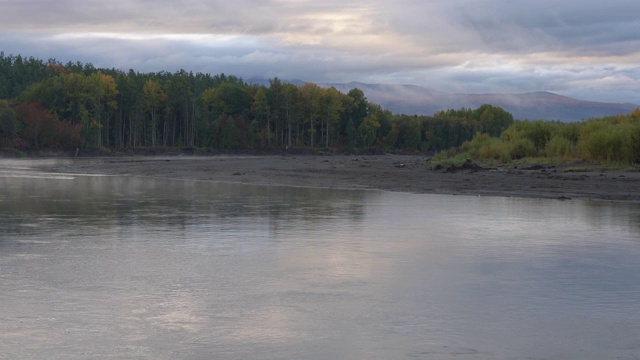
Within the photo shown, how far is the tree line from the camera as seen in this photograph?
113m

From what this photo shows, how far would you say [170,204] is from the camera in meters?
23.6

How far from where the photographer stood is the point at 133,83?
421 ft

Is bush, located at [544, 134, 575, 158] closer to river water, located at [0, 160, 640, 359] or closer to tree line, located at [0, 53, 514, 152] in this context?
river water, located at [0, 160, 640, 359]

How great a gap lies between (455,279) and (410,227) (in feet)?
21.0

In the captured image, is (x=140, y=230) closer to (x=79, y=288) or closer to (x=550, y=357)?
(x=79, y=288)

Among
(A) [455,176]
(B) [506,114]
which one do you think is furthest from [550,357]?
(B) [506,114]

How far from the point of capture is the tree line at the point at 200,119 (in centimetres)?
11306

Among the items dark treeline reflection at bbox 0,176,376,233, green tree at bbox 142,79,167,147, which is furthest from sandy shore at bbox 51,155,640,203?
green tree at bbox 142,79,167,147

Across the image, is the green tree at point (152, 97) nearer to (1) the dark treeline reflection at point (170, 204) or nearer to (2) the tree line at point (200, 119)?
(2) the tree line at point (200, 119)

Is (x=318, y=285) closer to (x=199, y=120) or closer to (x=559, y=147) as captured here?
(x=559, y=147)

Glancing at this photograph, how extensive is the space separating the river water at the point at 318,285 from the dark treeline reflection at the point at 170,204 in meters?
0.22

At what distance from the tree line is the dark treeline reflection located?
79989mm

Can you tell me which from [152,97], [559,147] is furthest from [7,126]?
[559,147]

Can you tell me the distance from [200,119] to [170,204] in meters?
108
